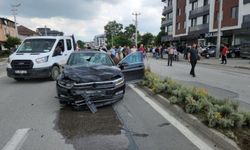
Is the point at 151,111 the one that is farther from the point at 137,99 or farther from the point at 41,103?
the point at 41,103

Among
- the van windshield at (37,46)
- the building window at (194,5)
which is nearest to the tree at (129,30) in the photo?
the building window at (194,5)

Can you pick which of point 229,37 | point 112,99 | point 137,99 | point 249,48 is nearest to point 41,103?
point 112,99

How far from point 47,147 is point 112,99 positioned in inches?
118

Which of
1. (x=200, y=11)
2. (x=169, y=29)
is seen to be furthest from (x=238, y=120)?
(x=169, y=29)

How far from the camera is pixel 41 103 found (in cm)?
810

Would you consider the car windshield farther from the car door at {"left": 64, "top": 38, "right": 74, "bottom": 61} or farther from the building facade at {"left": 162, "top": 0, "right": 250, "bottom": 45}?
the building facade at {"left": 162, "top": 0, "right": 250, "bottom": 45}

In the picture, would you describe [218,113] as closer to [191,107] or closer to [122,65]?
[191,107]

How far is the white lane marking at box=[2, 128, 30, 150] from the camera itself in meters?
4.66

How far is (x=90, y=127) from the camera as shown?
5645mm

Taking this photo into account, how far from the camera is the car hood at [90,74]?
7.14 metres

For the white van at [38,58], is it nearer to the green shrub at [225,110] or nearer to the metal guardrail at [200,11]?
the green shrub at [225,110]

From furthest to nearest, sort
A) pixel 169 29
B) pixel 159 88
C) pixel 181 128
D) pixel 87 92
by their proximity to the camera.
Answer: pixel 169 29 < pixel 159 88 < pixel 87 92 < pixel 181 128

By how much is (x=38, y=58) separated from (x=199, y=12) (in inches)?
1732

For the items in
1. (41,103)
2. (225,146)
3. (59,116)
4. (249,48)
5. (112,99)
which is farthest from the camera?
(249,48)
